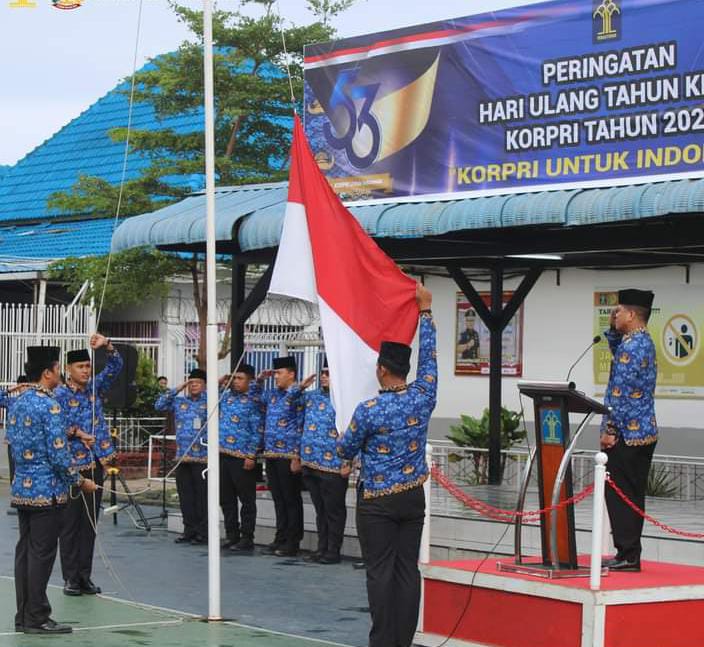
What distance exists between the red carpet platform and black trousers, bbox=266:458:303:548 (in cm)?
507

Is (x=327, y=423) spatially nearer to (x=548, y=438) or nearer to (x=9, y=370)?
(x=548, y=438)

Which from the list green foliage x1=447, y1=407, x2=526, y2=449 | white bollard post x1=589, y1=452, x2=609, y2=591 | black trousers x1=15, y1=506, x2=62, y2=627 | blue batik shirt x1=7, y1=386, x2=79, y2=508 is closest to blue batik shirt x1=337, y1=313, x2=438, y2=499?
white bollard post x1=589, y1=452, x2=609, y2=591

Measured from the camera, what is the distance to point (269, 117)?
2452cm

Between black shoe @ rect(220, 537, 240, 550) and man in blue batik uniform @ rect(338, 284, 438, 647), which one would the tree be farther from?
man in blue batik uniform @ rect(338, 284, 438, 647)

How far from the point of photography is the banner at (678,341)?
18.3 metres

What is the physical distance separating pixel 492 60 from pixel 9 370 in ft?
42.6

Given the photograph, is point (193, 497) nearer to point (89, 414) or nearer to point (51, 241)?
point (89, 414)

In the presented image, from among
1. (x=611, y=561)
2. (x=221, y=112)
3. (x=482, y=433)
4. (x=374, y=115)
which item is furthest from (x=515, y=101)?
(x=221, y=112)

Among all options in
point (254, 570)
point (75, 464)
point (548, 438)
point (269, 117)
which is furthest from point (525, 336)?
point (548, 438)

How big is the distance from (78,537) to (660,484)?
6.98m

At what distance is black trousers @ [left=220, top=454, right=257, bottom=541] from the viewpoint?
1478 centimetres

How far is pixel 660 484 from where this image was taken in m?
15.9

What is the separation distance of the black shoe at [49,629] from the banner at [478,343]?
1137 centimetres

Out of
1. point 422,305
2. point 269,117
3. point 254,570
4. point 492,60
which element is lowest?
point 254,570
